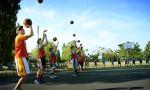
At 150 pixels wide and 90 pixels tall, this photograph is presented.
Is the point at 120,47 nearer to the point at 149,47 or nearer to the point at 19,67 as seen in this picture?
the point at 149,47

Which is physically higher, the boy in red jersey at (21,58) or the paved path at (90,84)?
the boy in red jersey at (21,58)

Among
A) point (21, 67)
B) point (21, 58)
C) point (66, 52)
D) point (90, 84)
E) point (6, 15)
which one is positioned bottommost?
point (90, 84)

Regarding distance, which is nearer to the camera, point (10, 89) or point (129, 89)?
point (129, 89)

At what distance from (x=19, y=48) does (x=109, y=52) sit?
13411 centimetres

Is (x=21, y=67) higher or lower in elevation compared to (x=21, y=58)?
lower

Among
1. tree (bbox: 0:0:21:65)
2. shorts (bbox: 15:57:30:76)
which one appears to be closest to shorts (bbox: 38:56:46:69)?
shorts (bbox: 15:57:30:76)

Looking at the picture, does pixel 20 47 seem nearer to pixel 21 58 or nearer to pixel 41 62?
pixel 21 58

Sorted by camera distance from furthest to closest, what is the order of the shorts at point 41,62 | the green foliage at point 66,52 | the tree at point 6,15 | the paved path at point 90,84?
the green foliage at point 66,52 < the tree at point 6,15 < the shorts at point 41,62 < the paved path at point 90,84

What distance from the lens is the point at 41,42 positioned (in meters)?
17.1

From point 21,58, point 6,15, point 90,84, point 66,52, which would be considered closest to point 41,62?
point 90,84

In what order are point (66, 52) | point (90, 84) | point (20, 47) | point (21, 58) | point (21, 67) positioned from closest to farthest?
point (21, 67) → point (21, 58) → point (20, 47) → point (90, 84) → point (66, 52)

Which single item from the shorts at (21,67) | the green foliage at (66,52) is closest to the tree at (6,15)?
the shorts at (21,67)

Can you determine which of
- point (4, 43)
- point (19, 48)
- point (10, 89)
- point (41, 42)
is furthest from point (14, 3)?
point (19, 48)

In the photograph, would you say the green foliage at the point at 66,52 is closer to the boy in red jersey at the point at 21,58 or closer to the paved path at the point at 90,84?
the paved path at the point at 90,84
